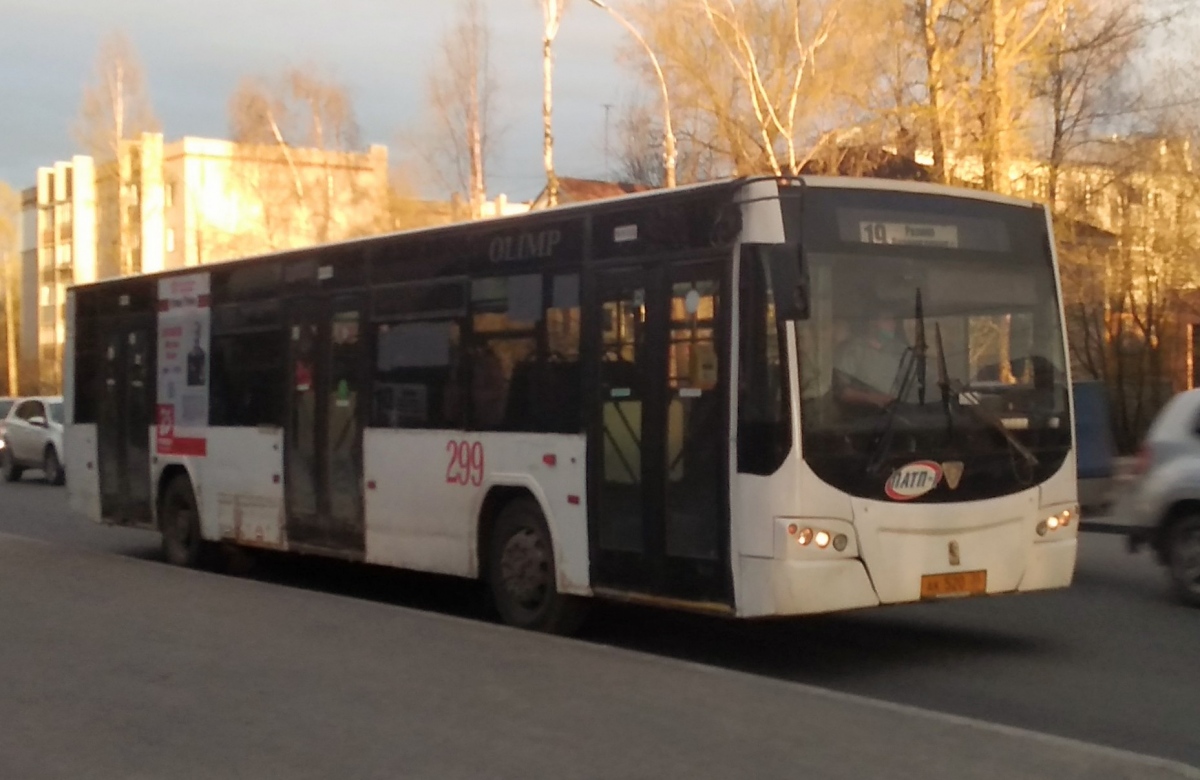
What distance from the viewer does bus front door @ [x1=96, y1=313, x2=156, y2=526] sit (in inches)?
672

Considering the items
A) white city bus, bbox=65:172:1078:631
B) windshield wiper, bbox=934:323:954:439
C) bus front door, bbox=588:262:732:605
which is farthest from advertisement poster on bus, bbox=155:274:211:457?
windshield wiper, bbox=934:323:954:439

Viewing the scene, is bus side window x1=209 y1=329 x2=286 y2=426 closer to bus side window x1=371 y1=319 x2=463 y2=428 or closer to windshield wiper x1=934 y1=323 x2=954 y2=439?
bus side window x1=371 y1=319 x2=463 y2=428

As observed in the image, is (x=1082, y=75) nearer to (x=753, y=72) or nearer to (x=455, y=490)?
(x=753, y=72)

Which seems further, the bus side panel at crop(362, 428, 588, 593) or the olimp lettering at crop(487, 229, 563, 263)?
the olimp lettering at crop(487, 229, 563, 263)

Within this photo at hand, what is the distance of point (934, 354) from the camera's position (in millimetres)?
9883

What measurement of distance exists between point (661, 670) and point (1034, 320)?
3638 mm

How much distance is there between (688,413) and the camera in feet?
32.7

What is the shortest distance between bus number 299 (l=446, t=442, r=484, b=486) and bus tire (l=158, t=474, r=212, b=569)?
4814mm

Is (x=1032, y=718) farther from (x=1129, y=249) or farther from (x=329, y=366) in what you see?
(x=1129, y=249)

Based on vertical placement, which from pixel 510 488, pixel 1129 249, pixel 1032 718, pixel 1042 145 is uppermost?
pixel 1042 145

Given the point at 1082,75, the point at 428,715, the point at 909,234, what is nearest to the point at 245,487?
the point at 909,234

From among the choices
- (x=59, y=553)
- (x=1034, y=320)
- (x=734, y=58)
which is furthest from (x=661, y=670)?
(x=734, y=58)

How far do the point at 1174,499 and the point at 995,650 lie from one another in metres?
2.93

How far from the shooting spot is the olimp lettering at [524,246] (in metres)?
11.3
